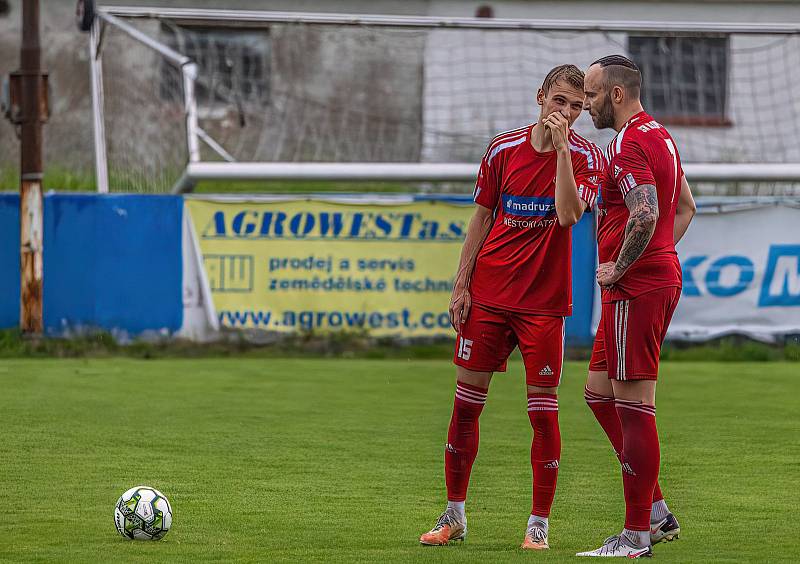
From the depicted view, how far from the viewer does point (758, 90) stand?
1706 cm

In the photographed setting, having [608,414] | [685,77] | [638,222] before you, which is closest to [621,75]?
[638,222]

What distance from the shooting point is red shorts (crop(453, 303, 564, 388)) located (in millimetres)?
5555

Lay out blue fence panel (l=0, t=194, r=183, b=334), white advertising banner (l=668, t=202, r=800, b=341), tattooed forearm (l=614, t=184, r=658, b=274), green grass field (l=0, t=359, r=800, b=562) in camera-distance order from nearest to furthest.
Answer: tattooed forearm (l=614, t=184, r=658, b=274) → green grass field (l=0, t=359, r=800, b=562) → blue fence panel (l=0, t=194, r=183, b=334) → white advertising banner (l=668, t=202, r=800, b=341)

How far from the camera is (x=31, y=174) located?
521 inches

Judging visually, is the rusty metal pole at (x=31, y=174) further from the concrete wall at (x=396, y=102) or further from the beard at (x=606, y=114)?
the beard at (x=606, y=114)

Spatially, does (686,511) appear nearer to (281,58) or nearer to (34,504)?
(34,504)

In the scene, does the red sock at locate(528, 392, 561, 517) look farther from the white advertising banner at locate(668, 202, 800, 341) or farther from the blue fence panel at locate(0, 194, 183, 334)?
the white advertising banner at locate(668, 202, 800, 341)

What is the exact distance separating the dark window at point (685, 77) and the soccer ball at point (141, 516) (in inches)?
511

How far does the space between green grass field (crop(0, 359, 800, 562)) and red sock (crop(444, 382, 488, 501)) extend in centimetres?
24

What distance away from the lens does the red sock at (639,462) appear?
5.19 meters

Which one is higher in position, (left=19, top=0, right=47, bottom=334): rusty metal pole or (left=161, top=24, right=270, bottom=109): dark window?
(left=161, top=24, right=270, bottom=109): dark window

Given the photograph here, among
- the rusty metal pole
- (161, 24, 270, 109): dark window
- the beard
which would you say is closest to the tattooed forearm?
the beard

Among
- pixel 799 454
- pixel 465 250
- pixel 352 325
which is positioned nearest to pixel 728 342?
pixel 352 325

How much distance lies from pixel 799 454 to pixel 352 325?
6303 mm
